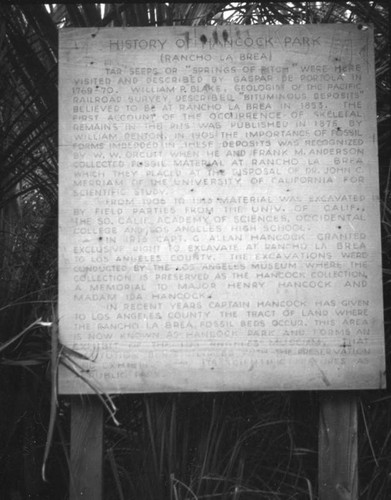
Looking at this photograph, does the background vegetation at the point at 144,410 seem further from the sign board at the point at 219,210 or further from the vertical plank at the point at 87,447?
the sign board at the point at 219,210

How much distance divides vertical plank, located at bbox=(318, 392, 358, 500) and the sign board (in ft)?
0.32

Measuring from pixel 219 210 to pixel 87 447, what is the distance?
0.90 m

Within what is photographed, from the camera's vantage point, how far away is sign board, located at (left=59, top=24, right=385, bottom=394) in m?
2.18

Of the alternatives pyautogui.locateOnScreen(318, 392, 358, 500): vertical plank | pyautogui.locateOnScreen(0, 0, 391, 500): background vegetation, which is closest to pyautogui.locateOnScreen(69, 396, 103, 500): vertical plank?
pyautogui.locateOnScreen(0, 0, 391, 500): background vegetation

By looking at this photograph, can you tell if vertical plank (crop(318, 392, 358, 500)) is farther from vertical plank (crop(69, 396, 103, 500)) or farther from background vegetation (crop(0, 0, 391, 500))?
vertical plank (crop(69, 396, 103, 500))

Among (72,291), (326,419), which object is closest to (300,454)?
(326,419)

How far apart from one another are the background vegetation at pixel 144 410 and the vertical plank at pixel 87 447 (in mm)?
66

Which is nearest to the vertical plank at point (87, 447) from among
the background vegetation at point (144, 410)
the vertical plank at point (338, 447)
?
the background vegetation at point (144, 410)

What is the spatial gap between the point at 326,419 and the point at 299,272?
19.9 inches

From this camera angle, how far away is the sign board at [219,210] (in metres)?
2.18

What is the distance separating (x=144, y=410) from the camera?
92.7 inches

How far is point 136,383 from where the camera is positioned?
217 cm

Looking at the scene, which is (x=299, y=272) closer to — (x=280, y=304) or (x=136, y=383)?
(x=280, y=304)

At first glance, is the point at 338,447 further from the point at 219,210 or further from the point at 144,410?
the point at 219,210
